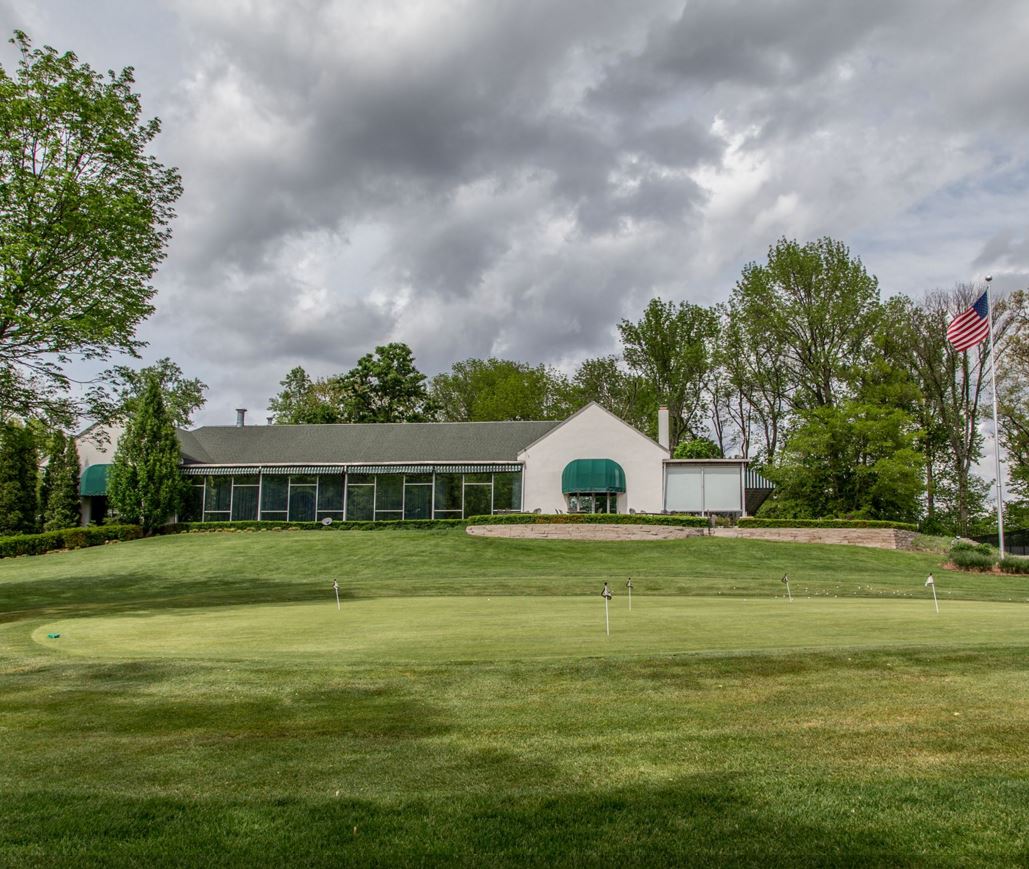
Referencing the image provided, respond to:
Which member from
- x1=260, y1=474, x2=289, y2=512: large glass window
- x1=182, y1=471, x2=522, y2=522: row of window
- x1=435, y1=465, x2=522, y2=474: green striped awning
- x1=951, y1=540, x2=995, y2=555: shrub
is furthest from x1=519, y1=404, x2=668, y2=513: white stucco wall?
x1=260, y1=474, x2=289, y2=512: large glass window

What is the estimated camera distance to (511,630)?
11.9 metres

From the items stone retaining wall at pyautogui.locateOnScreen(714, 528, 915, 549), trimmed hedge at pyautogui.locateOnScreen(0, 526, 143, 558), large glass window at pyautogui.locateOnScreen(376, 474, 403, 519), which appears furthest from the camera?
large glass window at pyautogui.locateOnScreen(376, 474, 403, 519)

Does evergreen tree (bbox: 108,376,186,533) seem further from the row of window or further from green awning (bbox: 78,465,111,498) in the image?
the row of window

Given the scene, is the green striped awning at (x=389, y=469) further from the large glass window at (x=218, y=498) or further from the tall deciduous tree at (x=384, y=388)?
the tall deciduous tree at (x=384, y=388)

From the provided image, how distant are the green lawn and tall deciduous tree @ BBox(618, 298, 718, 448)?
43.5 m

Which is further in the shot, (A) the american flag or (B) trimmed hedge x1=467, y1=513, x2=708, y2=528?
(B) trimmed hedge x1=467, y1=513, x2=708, y2=528

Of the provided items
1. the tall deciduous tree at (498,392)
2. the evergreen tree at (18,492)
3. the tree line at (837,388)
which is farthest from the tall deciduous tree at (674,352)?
the evergreen tree at (18,492)

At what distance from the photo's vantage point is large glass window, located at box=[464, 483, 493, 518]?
43188 millimetres

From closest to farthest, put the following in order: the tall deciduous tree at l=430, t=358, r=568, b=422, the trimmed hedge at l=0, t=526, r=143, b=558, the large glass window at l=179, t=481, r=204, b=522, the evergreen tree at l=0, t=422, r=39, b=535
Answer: the trimmed hedge at l=0, t=526, r=143, b=558
the evergreen tree at l=0, t=422, r=39, b=535
the large glass window at l=179, t=481, r=204, b=522
the tall deciduous tree at l=430, t=358, r=568, b=422

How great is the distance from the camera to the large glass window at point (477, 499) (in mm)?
43188

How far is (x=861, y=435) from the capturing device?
144 ft

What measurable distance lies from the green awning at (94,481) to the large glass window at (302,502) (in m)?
10.3

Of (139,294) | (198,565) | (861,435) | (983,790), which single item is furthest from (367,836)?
(861,435)

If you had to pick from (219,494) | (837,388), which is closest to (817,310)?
(837,388)
